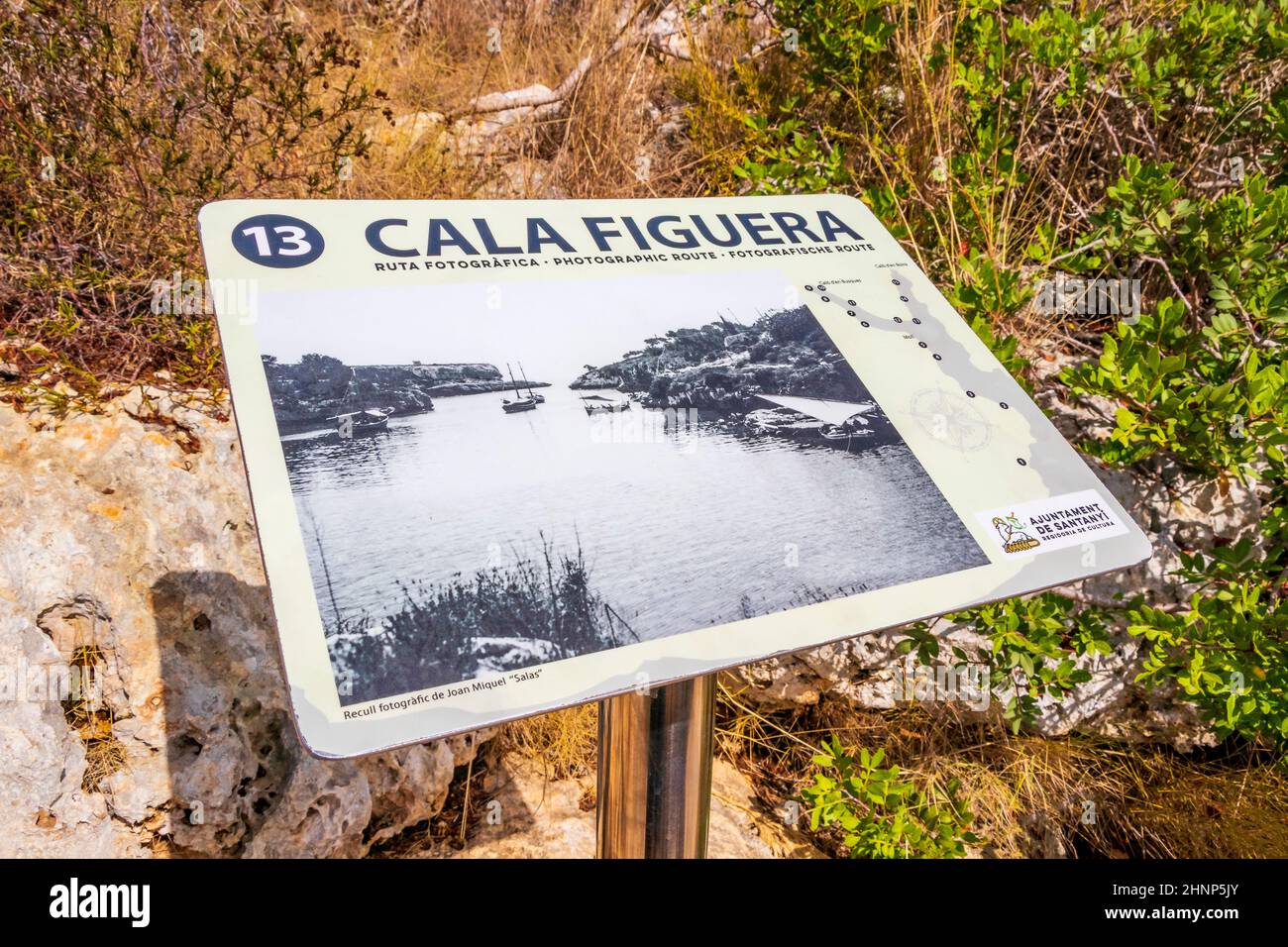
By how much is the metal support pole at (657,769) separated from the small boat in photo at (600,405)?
1.32ft

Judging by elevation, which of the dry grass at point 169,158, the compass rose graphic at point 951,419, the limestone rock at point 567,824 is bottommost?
the limestone rock at point 567,824

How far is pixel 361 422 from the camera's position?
108cm

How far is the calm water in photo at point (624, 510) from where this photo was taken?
100 centimetres

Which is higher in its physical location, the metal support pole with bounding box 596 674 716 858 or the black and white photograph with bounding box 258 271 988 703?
the black and white photograph with bounding box 258 271 988 703

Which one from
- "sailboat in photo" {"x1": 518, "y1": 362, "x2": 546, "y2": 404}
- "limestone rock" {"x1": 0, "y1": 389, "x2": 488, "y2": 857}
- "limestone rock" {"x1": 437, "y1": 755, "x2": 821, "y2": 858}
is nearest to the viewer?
"sailboat in photo" {"x1": 518, "y1": 362, "x2": 546, "y2": 404}

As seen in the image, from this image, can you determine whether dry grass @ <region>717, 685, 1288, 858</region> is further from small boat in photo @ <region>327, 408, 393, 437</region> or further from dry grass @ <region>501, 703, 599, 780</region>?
small boat in photo @ <region>327, 408, 393, 437</region>

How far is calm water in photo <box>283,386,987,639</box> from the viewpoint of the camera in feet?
3.28

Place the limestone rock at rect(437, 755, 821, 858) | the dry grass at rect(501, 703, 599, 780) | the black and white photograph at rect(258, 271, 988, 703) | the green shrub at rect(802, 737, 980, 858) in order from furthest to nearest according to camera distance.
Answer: the dry grass at rect(501, 703, 599, 780) < the limestone rock at rect(437, 755, 821, 858) < the green shrub at rect(802, 737, 980, 858) < the black and white photograph at rect(258, 271, 988, 703)

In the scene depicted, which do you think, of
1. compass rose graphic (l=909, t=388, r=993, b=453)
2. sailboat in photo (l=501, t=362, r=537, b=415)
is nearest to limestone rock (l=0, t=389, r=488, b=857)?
sailboat in photo (l=501, t=362, r=537, b=415)

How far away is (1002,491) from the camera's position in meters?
1.27

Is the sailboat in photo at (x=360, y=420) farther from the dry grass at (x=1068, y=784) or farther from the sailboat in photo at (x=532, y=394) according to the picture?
the dry grass at (x=1068, y=784)

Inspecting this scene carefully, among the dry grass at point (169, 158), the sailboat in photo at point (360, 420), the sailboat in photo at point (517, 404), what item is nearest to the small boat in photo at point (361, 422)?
the sailboat in photo at point (360, 420)

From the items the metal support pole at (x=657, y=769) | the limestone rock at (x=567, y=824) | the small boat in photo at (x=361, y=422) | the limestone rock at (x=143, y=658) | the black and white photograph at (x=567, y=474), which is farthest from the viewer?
the limestone rock at (x=567, y=824)

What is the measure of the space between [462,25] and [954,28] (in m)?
3.06
